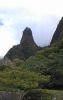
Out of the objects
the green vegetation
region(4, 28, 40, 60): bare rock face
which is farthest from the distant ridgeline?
the green vegetation

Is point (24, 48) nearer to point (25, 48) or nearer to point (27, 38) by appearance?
point (25, 48)

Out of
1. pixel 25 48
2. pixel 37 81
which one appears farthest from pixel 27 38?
pixel 37 81

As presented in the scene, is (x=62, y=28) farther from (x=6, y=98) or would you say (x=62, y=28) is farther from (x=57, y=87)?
(x=6, y=98)

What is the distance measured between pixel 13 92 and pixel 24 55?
6944 cm

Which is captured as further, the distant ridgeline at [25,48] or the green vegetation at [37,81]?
the distant ridgeline at [25,48]

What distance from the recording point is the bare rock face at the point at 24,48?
107444 millimetres

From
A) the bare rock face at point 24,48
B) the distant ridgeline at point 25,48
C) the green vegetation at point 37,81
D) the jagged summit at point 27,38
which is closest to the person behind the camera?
the green vegetation at point 37,81

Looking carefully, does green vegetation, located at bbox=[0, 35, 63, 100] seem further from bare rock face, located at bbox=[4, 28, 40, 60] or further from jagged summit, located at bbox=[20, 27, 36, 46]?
jagged summit, located at bbox=[20, 27, 36, 46]

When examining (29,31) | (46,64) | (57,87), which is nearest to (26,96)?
(57,87)

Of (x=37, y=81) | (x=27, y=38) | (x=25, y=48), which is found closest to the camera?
(x=37, y=81)

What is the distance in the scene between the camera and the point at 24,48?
109 m

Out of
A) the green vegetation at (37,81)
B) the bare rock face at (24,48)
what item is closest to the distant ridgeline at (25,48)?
the bare rock face at (24,48)

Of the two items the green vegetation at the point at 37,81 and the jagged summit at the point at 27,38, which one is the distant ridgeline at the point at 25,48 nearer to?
the jagged summit at the point at 27,38

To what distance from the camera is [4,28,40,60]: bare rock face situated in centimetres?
10744
